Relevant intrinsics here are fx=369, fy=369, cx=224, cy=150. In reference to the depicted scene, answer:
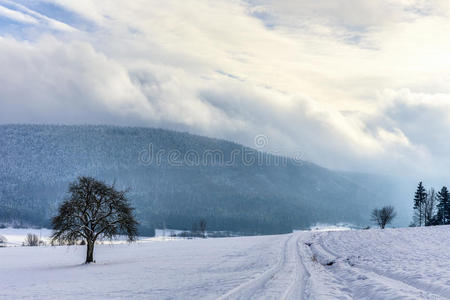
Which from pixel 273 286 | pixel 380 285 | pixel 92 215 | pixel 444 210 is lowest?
pixel 273 286

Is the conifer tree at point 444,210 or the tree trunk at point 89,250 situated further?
the conifer tree at point 444,210

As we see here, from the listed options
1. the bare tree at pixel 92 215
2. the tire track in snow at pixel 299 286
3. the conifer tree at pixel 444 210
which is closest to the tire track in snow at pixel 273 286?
the tire track in snow at pixel 299 286

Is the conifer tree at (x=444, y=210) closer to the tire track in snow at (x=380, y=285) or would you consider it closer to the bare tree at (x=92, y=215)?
the bare tree at (x=92, y=215)

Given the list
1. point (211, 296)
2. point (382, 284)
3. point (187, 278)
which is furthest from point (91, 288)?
point (382, 284)

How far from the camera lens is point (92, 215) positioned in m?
47.4

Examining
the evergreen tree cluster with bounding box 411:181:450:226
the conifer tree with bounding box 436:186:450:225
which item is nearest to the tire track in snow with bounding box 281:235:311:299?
the conifer tree with bounding box 436:186:450:225

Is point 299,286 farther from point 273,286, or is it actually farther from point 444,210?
point 444,210

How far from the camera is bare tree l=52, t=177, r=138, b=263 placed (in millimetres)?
45656

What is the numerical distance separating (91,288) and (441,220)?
11783 cm

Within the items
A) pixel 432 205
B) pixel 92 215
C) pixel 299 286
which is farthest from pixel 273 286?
pixel 432 205

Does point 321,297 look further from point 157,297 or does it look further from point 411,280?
point 157,297

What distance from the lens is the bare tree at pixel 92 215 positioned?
150ft

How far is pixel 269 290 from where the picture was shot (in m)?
19.4

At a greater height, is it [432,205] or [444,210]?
[432,205]
